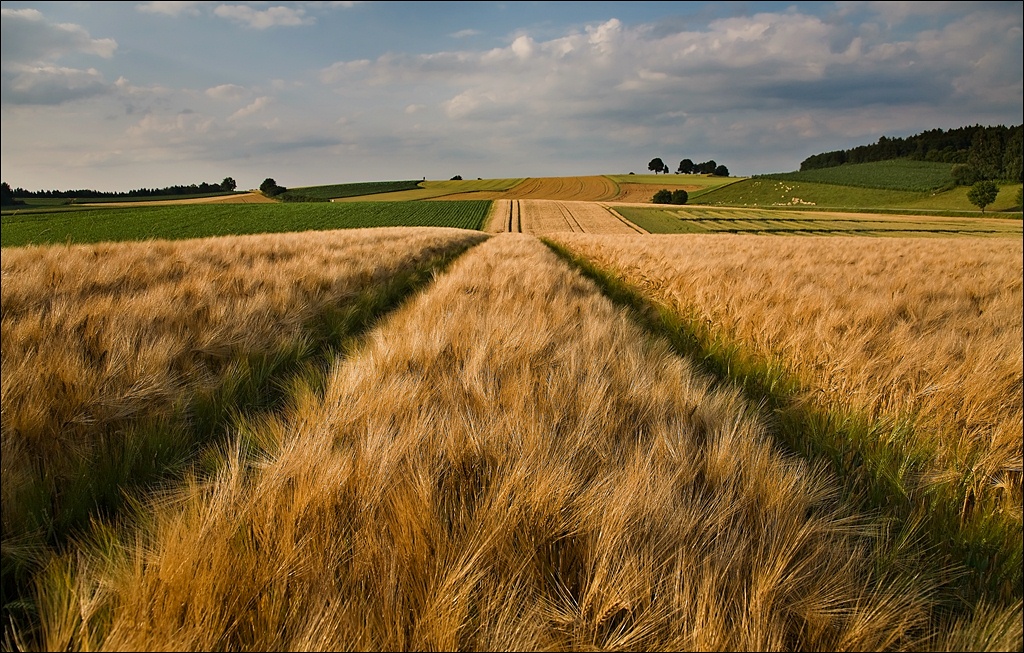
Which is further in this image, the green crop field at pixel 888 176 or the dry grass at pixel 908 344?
the green crop field at pixel 888 176

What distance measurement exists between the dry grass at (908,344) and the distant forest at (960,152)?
80745mm

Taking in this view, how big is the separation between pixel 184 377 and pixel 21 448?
2.37ft

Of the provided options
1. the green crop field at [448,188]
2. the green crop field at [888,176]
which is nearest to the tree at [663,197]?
the green crop field at [888,176]

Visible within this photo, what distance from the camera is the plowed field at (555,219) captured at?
115 ft

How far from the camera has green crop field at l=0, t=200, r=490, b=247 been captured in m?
25.7

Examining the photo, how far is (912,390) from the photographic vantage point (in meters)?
1.96

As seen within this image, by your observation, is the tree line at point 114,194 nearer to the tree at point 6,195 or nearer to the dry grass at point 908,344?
the tree at point 6,195

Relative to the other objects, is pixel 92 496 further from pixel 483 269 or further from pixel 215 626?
pixel 483 269

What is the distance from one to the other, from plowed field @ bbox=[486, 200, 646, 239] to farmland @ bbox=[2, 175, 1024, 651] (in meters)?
30.3

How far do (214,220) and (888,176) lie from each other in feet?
287

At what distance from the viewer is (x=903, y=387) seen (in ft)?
6.68

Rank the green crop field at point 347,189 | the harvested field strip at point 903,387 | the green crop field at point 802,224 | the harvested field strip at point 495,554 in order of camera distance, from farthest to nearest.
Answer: the green crop field at point 347,189 < the green crop field at point 802,224 < the harvested field strip at point 903,387 < the harvested field strip at point 495,554

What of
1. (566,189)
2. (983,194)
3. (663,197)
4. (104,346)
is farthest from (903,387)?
(566,189)

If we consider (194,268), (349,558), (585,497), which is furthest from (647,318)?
(194,268)
